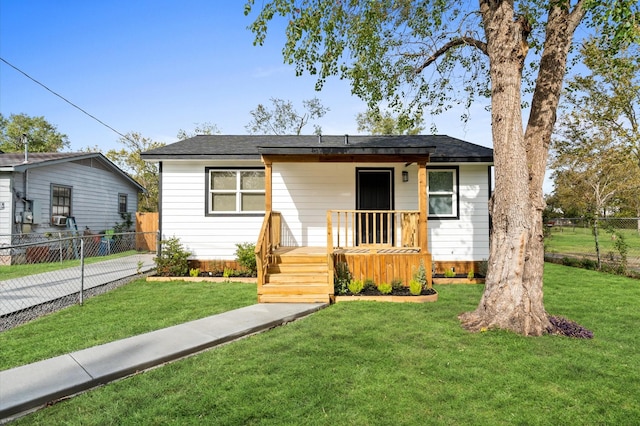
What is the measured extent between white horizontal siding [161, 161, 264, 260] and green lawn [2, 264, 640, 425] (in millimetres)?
4339

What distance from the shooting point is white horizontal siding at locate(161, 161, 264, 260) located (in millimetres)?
8117

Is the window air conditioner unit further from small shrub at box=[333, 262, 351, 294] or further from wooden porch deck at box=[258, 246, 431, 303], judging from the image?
small shrub at box=[333, 262, 351, 294]

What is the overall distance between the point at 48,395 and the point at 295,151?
16.7 feet

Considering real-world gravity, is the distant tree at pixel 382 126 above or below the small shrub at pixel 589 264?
above

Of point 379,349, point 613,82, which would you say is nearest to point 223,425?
point 379,349

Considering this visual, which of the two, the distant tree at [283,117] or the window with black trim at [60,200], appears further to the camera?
the distant tree at [283,117]

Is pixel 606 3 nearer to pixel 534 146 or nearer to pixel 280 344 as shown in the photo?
pixel 534 146

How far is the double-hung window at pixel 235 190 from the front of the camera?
27.0 ft

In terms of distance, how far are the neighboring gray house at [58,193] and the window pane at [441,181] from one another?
10586mm

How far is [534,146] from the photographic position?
4.43m

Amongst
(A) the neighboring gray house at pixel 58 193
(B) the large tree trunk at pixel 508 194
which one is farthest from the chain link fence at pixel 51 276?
(B) the large tree trunk at pixel 508 194

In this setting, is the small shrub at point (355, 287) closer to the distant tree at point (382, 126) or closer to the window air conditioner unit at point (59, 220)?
the window air conditioner unit at point (59, 220)

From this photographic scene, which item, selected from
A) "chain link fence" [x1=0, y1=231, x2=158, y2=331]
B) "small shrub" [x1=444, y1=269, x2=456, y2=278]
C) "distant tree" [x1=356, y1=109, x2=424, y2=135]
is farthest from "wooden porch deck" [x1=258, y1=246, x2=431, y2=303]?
"distant tree" [x1=356, y1=109, x2=424, y2=135]

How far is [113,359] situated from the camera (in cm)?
313
